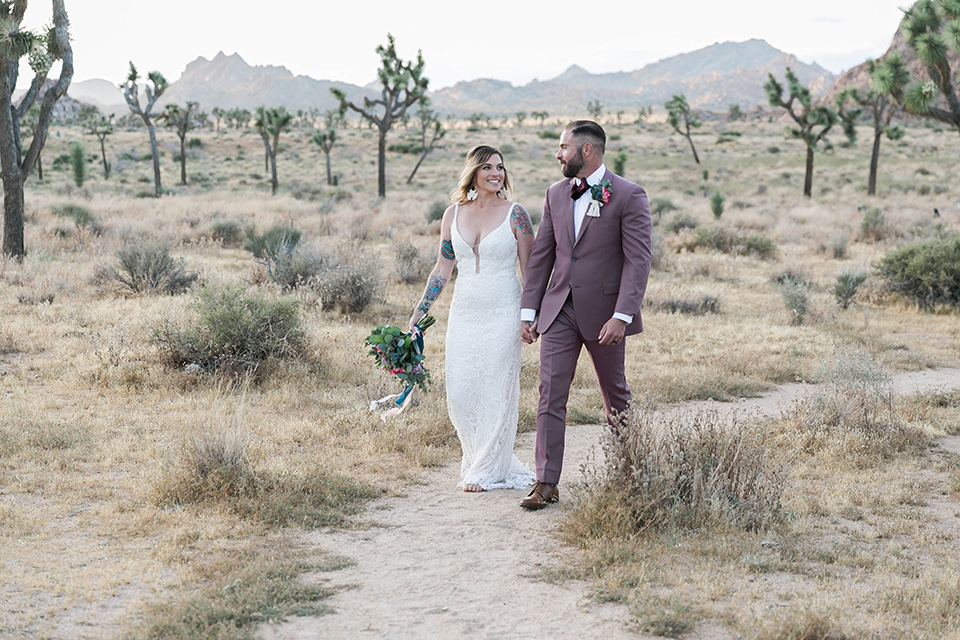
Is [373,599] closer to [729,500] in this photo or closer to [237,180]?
[729,500]

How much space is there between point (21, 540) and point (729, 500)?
4.03 meters

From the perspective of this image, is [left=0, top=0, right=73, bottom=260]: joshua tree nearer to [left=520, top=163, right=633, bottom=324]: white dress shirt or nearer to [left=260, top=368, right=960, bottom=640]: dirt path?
[left=260, top=368, right=960, bottom=640]: dirt path

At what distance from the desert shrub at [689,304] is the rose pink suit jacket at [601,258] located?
7694 millimetres

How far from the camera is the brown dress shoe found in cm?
534

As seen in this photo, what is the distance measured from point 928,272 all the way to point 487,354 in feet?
32.9

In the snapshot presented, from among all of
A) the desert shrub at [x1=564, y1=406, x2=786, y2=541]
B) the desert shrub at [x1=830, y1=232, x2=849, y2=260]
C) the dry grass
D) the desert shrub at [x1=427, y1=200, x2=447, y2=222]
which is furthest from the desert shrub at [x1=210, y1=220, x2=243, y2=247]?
the desert shrub at [x1=564, y1=406, x2=786, y2=541]

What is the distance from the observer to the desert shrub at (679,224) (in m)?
23.2

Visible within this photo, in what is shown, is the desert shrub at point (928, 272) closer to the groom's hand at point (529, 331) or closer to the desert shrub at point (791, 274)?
the desert shrub at point (791, 274)

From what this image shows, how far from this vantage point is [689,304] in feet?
41.8

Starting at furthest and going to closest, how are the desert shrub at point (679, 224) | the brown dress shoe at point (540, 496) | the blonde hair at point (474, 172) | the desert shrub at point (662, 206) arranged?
1. the desert shrub at point (662, 206)
2. the desert shrub at point (679, 224)
3. the blonde hair at point (474, 172)
4. the brown dress shoe at point (540, 496)

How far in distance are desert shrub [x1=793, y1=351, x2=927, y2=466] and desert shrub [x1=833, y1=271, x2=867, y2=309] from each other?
6.12 metres

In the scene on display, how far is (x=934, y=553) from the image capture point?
4.83m

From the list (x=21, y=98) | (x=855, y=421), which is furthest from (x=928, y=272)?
(x=21, y=98)

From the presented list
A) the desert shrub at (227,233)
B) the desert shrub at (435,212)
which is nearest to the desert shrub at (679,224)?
the desert shrub at (435,212)
